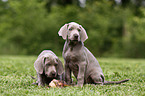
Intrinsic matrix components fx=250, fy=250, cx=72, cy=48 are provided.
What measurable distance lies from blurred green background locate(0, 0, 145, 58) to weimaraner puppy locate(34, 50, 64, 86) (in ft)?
76.4

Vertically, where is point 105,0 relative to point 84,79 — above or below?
above

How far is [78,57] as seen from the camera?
605 centimetres

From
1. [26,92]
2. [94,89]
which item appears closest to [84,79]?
[94,89]

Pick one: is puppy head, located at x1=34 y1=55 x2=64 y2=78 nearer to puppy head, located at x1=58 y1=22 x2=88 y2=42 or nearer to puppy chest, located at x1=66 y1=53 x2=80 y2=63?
puppy chest, located at x1=66 y1=53 x2=80 y2=63

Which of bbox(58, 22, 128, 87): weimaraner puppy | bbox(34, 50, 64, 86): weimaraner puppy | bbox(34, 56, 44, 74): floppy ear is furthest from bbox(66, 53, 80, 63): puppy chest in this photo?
bbox(34, 56, 44, 74): floppy ear

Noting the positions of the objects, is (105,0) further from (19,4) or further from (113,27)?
(19,4)

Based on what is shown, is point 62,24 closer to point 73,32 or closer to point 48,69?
point 48,69

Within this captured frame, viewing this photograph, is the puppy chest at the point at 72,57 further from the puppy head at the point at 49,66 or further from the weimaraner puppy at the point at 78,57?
the puppy head at the point at 49,66

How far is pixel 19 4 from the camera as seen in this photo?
33.2m

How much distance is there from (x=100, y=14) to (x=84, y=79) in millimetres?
32299

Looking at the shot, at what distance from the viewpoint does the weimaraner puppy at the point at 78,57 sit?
5.93m

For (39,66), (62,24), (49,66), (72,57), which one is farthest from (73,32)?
(62,24)

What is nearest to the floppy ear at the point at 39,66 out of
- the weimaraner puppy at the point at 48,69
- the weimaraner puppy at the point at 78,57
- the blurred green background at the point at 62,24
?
the weimaraner puppy at the point at 48,69

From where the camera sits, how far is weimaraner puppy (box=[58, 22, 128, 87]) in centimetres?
593
